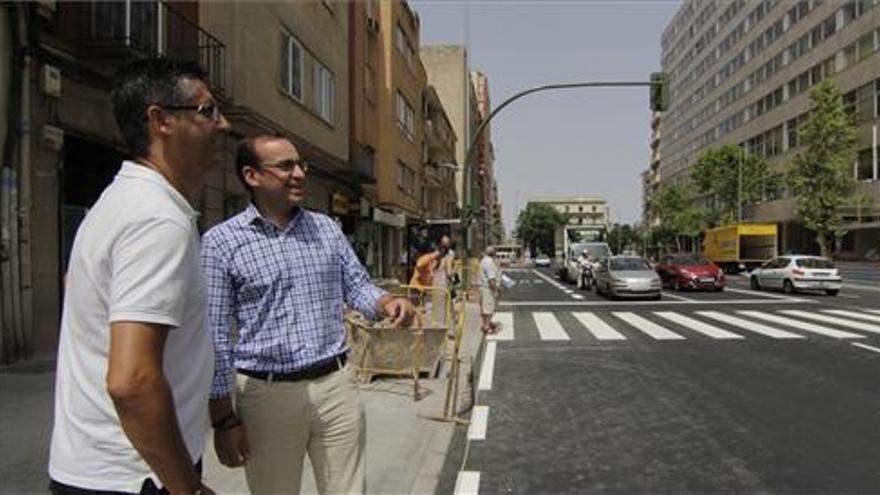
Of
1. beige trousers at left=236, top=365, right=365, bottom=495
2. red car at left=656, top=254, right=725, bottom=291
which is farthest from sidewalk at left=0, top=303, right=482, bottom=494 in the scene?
red car at left=656, top=254, right=725, bottom=291

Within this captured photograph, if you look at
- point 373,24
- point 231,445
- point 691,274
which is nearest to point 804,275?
point 691,274

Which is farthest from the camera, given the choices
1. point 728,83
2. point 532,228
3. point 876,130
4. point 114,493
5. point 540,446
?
point 532,228

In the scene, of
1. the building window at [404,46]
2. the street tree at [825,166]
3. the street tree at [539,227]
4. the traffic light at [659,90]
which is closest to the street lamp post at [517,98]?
the traffic light at [659,90]

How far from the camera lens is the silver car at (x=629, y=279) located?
2611 centimetres

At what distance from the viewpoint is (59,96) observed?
35.2ft

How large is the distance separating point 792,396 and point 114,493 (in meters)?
8.53

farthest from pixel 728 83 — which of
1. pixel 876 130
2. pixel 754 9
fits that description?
pixel 876 130

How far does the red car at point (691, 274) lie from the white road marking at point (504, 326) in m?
12.3

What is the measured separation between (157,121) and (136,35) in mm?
11289

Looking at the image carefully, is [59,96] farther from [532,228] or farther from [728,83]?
[532,228]

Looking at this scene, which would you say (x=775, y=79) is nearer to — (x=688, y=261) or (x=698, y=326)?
(x=688, y=261)

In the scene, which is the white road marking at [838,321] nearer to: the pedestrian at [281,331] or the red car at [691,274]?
the red car at [691,274]

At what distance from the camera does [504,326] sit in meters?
18.2

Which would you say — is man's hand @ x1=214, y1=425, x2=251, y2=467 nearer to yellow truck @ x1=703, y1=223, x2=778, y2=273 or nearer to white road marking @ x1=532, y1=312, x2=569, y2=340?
white road marking @ x1=532, y1=312, x2=569, y2=340
